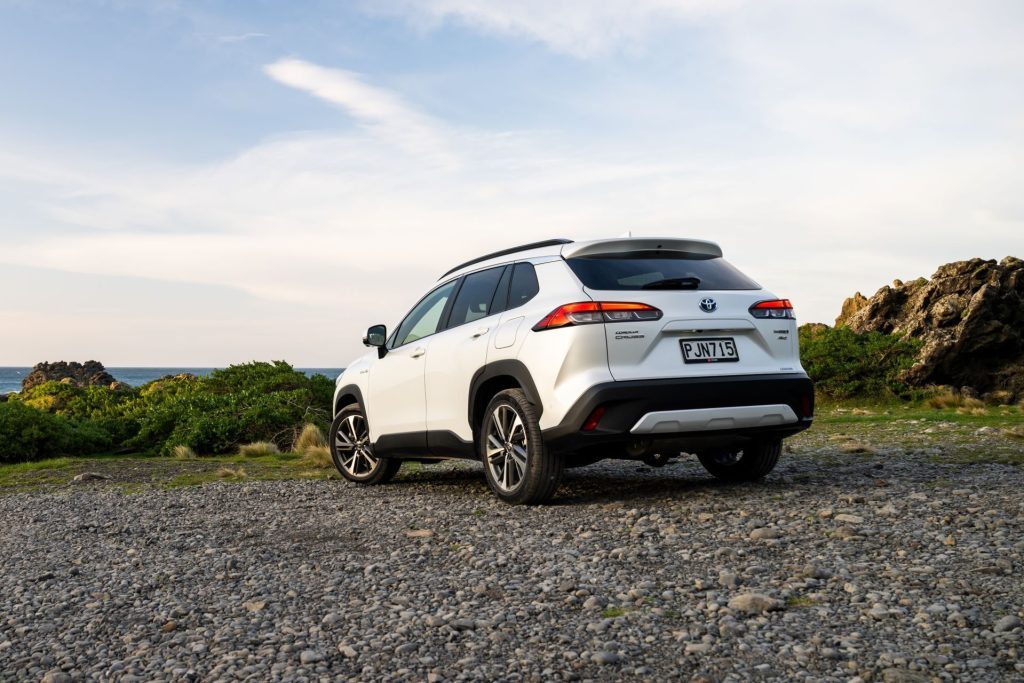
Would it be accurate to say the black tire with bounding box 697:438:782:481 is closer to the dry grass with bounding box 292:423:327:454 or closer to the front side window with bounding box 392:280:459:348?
the front side window with bounding box 392:280:459:348

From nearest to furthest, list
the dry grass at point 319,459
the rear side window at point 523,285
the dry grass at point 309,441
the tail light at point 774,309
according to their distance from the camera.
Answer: the tail light at point 774,309 < the rear side window at point 523,285 < the dry grass at point 319,459 < the dry grass at point 309,441

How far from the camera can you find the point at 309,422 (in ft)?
48.4

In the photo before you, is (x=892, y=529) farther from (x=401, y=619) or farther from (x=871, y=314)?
(x=871, y=314)

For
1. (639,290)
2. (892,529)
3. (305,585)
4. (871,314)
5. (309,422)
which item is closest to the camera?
(305,585)

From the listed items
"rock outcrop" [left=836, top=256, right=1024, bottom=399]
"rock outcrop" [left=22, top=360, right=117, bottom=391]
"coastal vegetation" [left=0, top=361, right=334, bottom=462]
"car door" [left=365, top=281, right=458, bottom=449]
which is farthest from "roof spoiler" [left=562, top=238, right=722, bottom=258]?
"rock outcrop" [left=22, top=360, right=117, bottom=391]

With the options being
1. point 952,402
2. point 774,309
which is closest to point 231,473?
point 774,309

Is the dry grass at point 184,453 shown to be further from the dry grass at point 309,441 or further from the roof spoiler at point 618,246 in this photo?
the roof spoiler at point 618,246

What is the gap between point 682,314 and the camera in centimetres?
645

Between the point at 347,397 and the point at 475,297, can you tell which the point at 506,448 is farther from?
the point at 347,397

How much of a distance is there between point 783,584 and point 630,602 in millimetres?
773

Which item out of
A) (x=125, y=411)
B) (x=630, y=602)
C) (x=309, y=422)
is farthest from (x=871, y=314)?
(x=630, y=602)

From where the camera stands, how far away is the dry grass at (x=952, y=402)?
16484mm

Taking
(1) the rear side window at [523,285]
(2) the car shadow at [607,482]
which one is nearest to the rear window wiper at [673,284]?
(1) the rear side window at [523,285]

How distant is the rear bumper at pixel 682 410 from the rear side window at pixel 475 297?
155cm
